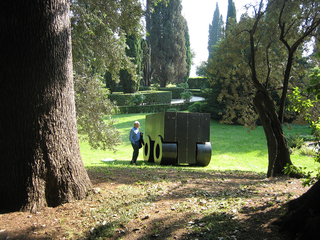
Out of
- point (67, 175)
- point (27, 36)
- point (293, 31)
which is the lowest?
point (67, 175)

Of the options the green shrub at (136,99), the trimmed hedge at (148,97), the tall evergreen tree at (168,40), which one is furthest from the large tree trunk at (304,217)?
the tall evergreen tree at (168,40)

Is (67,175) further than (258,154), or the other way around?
(258,154)

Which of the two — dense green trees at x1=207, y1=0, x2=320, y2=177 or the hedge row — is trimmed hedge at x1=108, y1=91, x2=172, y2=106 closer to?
the hedge row

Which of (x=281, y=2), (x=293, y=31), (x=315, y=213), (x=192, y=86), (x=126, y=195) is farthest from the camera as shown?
(x=192, y=86)

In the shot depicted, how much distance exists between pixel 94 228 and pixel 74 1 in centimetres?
831

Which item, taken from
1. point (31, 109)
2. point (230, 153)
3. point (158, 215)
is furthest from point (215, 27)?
point (158, 215)

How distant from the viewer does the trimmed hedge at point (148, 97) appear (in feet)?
92.4

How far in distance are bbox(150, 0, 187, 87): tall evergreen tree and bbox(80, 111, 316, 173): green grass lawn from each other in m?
19.9

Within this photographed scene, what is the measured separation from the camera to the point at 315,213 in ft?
10.4

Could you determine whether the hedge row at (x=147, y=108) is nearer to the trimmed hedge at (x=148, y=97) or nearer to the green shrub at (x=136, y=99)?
the green shrub at (x=136, y=99)

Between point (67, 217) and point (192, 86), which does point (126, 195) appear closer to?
point (67, 217)

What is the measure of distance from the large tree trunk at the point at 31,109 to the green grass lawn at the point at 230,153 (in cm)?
552

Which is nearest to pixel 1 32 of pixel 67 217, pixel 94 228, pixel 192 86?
pixel 67 217

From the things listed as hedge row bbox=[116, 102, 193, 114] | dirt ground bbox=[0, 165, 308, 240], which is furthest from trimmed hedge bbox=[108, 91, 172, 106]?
dirt ground bbox=[0, 165, 308, 240]
